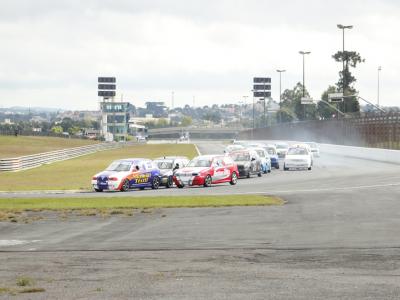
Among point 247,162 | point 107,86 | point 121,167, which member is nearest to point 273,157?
point 247,162

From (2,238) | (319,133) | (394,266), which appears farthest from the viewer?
(319,133)

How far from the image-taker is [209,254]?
14.4 m

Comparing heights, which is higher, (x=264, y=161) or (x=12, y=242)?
(x=12, y=242)

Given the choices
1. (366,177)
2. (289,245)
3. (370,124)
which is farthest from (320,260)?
(370,124)

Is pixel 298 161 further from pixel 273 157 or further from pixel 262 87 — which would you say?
pixel 262 87

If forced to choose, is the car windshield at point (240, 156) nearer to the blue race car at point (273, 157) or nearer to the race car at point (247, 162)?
the race car at point (247, 162)

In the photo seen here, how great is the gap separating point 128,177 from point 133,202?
9.66 meters

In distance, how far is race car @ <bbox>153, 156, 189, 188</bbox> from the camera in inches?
1544

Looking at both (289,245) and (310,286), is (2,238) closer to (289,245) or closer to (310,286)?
(289,245)

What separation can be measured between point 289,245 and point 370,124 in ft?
189

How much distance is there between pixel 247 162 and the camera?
44.8 metres

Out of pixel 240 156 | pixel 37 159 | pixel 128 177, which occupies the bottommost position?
pixel 37 159

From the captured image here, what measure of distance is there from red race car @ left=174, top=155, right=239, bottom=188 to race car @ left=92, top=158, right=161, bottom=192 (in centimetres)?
117

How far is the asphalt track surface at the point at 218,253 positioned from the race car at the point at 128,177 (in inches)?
511
